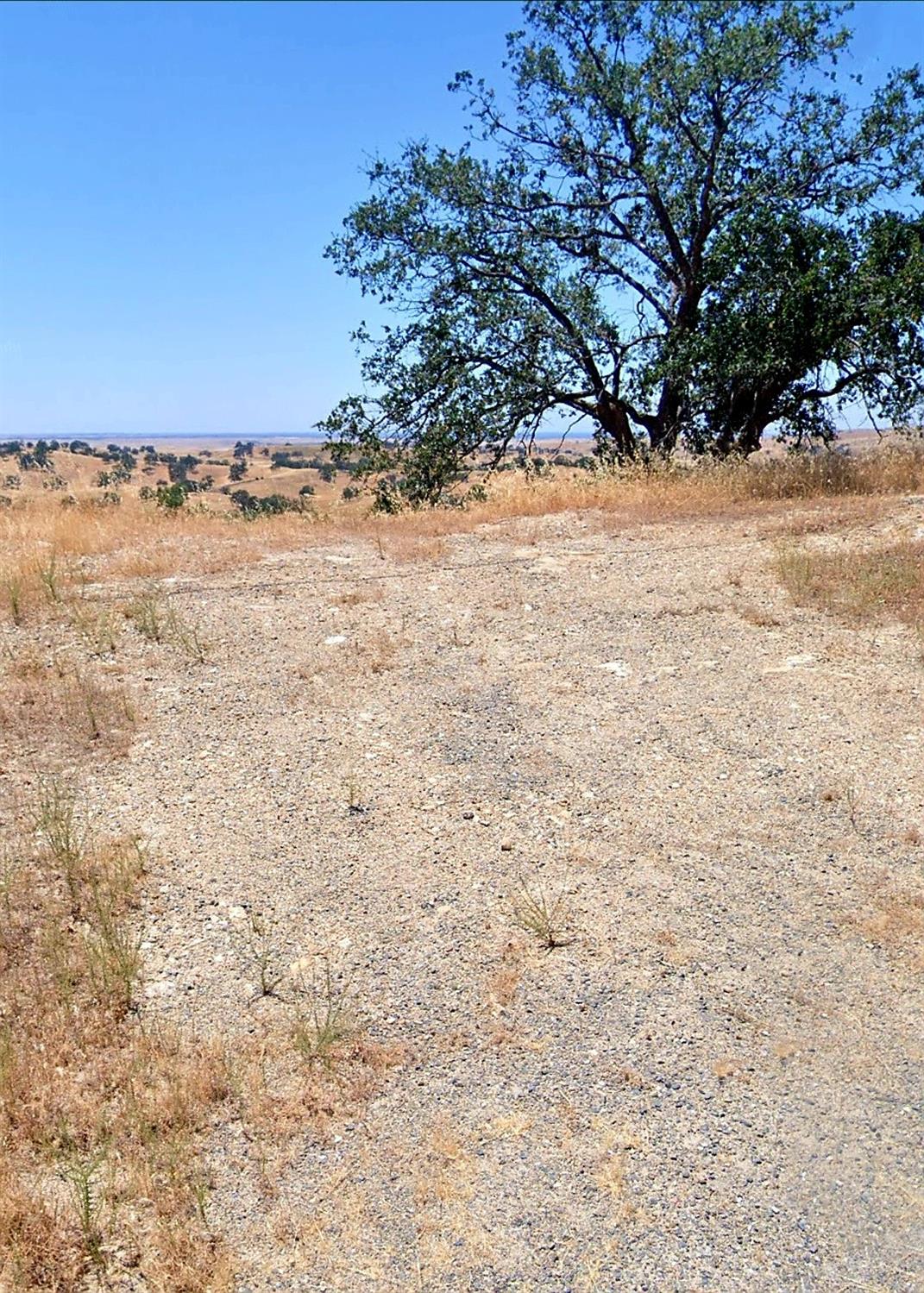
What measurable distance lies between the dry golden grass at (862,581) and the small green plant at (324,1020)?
4.69 meters

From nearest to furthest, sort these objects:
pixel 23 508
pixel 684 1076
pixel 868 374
A: pixel 684 1076
pixel 23 508
pixel 868 374

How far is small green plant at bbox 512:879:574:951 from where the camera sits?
3.50 m

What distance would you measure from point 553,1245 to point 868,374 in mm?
12355

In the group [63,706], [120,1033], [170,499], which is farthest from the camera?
[170,499]

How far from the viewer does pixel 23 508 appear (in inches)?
447

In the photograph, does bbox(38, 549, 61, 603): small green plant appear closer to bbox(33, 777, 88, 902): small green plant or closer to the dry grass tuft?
bbox(33, 777, 88, 902): small green plant

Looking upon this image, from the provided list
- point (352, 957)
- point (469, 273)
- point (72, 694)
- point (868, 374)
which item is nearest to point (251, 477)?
point (469, 273)

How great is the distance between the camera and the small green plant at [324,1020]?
2984 mm

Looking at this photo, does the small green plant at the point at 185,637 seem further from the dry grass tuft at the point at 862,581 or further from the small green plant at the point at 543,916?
the dry grass tuft at the point at 862,581

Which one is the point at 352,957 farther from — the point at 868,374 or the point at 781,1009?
the point at 868,374

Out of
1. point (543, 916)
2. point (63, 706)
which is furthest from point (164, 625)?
point (543, 916)

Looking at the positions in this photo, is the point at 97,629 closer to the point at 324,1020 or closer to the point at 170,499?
the point at 324,1020

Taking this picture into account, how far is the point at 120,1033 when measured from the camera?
3.08 metres

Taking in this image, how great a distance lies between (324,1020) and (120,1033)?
666 mm
